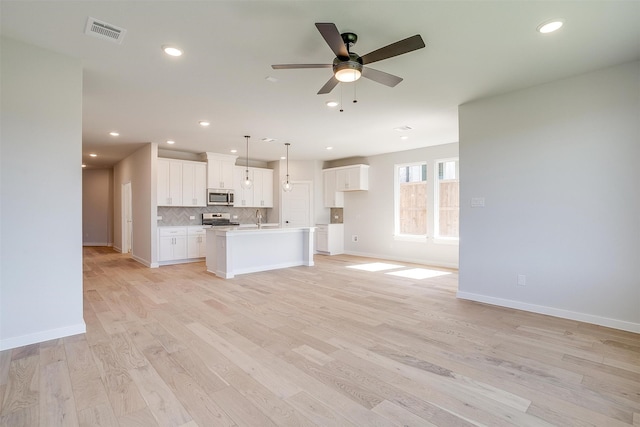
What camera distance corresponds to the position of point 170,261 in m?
7.14

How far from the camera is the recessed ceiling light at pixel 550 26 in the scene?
2430mm

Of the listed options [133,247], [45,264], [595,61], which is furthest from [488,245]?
[133,247]

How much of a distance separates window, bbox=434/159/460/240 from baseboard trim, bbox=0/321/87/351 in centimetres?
648

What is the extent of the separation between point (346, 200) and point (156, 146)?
5.01 metres

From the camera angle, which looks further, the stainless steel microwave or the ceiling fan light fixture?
the stainless steel microwave

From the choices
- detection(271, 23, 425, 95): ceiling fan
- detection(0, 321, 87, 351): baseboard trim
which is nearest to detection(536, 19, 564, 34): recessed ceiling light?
detection(271, 23, 425, 95): ceiling fan

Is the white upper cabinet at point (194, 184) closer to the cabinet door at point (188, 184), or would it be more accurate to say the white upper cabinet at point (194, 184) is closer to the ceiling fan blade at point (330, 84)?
the cabinet door at point (188, 184)

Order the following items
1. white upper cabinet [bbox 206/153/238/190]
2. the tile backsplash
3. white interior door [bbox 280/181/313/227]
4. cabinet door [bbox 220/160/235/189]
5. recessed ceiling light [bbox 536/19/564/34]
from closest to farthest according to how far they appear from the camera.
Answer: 1. recessed ceiling light [bbox 536/19/564/34]
2. the tile backsplash
3. white upper cabinet [bbox 206/153/238/190]
4. cabinet door [bbox 220/160/235/189]
5. white interior door [bbox 280/181/313/227]

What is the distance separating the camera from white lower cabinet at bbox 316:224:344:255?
28.6 ft

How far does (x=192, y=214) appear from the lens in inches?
315

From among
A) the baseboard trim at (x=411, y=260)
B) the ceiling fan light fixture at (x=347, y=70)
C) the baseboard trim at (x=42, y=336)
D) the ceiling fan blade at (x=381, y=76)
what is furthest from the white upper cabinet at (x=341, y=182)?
the baseboard trim at (x=42, y=336)

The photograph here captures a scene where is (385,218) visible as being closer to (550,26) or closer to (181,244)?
(181,244)

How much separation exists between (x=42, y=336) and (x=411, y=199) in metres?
6.94

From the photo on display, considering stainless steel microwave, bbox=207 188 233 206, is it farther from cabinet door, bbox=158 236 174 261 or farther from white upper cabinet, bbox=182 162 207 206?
cabinet door, bbox=158 236 174 261
